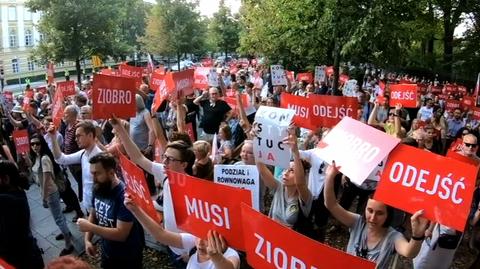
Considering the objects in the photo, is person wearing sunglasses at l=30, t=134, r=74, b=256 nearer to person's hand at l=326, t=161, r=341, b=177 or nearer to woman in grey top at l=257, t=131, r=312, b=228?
woman in grey top at l=257, t=131, r=312, b=228

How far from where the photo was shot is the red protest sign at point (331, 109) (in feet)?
20.7

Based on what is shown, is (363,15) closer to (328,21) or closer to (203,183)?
(328,21)

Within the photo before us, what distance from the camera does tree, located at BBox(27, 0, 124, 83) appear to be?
25797 mm

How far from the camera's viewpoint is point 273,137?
4.57 m

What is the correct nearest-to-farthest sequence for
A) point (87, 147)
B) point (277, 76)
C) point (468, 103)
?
point (87, 147) → point (468, 103) → point (277, 76)

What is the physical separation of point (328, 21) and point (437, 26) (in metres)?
19.0

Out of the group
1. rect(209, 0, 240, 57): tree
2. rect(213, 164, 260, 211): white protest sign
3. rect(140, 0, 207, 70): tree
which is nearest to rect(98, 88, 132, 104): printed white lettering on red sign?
rect(213, 164, 260, 211): white protest sign

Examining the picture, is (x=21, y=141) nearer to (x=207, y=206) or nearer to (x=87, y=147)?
(x=87, y=147)

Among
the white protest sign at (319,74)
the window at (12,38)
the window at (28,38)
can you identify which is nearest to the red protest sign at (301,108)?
the white protest sign at (319,74)

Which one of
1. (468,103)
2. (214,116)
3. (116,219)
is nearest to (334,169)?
(116,219)

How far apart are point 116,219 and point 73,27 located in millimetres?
24945

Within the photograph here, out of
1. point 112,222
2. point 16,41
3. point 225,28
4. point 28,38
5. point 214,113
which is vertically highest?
point 225,28

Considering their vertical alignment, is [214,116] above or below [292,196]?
above

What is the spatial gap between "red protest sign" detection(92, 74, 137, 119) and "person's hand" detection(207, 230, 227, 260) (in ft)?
9.47
